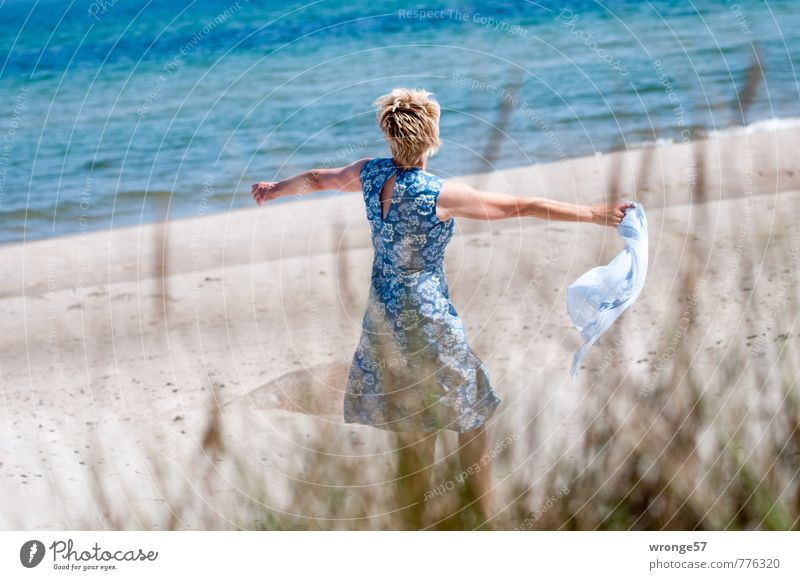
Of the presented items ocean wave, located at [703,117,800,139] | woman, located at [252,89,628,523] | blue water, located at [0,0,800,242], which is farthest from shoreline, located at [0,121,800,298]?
woman, located at [252,89,628,523]

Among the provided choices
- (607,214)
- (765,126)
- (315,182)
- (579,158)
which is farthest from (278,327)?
(765,126)

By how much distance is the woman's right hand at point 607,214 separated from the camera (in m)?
4.37

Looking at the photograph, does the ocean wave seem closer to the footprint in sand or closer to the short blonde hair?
the footprint in sand

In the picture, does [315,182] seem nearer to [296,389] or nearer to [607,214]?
[607,214]

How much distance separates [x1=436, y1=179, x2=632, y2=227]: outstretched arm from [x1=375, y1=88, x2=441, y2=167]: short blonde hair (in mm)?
207

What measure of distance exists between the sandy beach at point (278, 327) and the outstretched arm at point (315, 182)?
656 mm

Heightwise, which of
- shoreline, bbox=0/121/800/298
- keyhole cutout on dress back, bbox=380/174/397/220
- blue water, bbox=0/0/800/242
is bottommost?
keyhole cutout on dress back, bbox=380/174/397/220

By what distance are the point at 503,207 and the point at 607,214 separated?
422mm

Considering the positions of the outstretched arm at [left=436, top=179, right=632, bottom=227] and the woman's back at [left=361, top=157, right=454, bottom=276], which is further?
the woman's back at [left=361, top=157, right=454, bottom=276]

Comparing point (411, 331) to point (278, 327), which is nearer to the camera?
point (411, 331)

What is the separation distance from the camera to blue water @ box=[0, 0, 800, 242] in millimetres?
14039

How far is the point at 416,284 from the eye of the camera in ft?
15.3

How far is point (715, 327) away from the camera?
6.84 m
